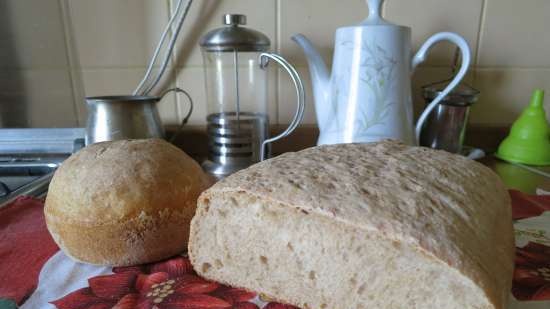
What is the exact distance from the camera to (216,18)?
3.91ft

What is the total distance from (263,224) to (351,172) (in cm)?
17

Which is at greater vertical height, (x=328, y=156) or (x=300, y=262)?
(x=328, y=156)

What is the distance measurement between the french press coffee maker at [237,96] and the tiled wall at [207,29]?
0.07 meters

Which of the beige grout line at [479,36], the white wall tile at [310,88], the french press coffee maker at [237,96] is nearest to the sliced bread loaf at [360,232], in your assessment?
the french press coffee maker at [237,96]

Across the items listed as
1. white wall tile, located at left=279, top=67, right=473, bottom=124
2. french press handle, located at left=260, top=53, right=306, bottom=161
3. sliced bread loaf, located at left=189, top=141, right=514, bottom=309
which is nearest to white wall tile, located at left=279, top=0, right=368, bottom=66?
white wall tile, located at left=279, top=67, right=473, bottom=124

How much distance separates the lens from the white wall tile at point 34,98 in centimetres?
122

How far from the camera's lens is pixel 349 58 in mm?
962

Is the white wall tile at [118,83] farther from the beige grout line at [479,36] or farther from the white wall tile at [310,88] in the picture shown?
the beige grout line at [479,36]

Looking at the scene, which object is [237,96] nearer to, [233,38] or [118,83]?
[233,38]

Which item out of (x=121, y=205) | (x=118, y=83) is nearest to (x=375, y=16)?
(x=121, y=205)

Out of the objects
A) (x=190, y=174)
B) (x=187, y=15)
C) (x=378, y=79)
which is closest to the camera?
(x=190, y=174)

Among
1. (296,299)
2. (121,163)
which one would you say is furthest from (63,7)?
(296,299)

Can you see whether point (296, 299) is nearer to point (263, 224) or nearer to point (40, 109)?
point (263, 224)

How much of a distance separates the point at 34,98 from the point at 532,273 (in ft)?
5.19
